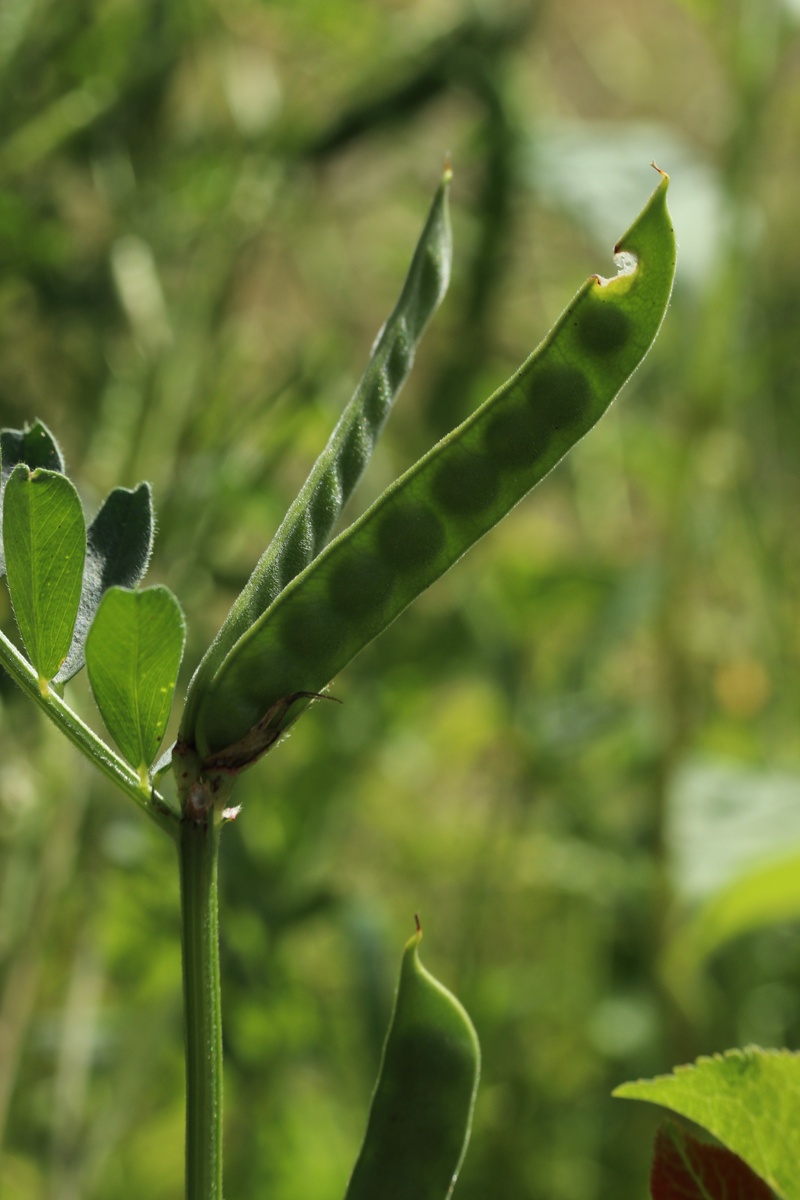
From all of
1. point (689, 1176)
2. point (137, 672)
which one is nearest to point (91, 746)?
point (137, 672)

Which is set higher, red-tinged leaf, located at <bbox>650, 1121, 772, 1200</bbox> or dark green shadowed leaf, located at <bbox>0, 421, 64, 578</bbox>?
dark green shadowed leaf, located at <bbox>0, 421, 64, 578</bbox>

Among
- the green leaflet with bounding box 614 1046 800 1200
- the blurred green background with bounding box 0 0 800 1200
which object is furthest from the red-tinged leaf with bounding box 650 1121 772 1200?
the blurred green background with bounding box 0 0 800 1200

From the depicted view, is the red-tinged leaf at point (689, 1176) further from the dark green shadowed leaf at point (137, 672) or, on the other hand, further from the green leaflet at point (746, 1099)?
the dark green shadowed leaf at point (137, 672)

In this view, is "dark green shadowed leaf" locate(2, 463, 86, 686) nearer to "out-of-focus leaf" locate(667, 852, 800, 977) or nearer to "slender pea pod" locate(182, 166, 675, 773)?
"slender pea pod" locate(182, 166, 675, 773)

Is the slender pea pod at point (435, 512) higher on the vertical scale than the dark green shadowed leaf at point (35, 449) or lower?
higher

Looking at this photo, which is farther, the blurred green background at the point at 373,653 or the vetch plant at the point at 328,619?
the blurred green background at the point at 373,653

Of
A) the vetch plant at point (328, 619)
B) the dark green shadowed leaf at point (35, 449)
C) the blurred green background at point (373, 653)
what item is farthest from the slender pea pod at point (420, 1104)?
the blurred green background at point (373, 653)

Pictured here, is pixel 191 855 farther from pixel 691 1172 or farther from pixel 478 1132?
pixel 478 1132
